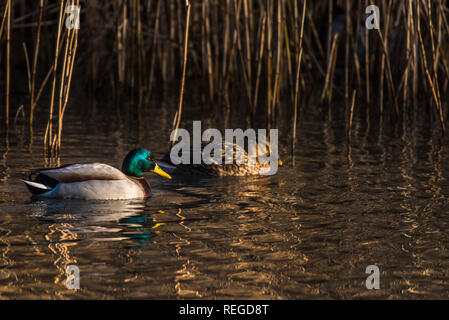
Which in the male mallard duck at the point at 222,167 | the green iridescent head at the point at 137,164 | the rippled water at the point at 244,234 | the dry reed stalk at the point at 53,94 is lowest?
the rippled water at the point at 244,234

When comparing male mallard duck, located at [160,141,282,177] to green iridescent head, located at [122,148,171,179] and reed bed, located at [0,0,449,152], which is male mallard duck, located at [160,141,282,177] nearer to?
green iridescent head, located at [122,148,171,179]

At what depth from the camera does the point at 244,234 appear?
6.27 meters

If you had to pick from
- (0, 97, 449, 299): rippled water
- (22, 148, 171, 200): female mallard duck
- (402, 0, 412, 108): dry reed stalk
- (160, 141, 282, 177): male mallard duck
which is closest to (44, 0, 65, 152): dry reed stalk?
(0, 97, 449, 299): rippled water

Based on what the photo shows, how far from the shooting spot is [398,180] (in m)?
8.58

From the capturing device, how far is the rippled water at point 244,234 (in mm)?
5023

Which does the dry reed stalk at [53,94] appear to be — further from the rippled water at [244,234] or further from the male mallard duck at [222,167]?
the male mallard duck at [222,167]

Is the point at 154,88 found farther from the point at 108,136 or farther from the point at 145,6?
the point at 108,136

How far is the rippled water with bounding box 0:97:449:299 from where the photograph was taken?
5.02m

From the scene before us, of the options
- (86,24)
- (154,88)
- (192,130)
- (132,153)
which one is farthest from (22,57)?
(132,153)

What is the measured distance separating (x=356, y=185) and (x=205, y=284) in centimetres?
359

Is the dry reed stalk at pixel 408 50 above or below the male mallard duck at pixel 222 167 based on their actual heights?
above

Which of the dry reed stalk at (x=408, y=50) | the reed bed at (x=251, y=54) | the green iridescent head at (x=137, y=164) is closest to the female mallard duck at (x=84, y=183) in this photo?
the green iridescent head at (x=137, y=164)

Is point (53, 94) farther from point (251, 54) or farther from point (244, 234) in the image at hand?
point (251, 54)

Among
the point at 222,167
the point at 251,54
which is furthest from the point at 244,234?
the point at 251,54
